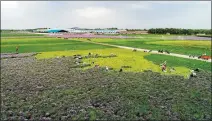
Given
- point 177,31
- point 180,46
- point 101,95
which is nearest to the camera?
point 101,95

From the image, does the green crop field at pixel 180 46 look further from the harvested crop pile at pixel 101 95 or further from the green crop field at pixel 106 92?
the harvested crop pile at pixel 101 95

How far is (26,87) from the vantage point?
90.5 feet

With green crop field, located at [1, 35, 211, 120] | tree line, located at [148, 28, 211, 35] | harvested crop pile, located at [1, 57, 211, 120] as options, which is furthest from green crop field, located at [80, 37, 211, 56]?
tree line, located at [148, 28, 211, 35]

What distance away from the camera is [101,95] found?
24.3 m

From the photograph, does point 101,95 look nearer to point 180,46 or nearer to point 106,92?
point 106,92

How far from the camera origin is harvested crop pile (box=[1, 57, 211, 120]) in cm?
2011

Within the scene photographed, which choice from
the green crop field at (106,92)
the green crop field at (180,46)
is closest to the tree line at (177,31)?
the green crop field at (180,46)

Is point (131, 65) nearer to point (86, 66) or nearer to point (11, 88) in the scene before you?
point (86, 66)

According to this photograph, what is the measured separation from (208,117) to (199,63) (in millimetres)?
20999

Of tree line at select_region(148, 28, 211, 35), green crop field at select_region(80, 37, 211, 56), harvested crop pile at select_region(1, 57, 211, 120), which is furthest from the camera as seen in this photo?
tree line at select_region(148, 28, 211, 35)

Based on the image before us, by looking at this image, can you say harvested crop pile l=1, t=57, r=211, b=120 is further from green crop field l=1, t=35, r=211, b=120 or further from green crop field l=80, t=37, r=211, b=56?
green crop field l=80, t=37, r=211, b=56

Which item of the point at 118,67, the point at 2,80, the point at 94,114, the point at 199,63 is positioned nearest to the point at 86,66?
the point at 118,67

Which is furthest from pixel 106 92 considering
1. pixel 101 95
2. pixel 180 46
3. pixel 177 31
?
pixel 177 31

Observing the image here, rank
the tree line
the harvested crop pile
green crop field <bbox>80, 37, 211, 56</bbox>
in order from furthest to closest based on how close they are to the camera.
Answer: the tree line
green crop field <bbox>80, 37, 211, 56</bbox>
the harvested crop pile
